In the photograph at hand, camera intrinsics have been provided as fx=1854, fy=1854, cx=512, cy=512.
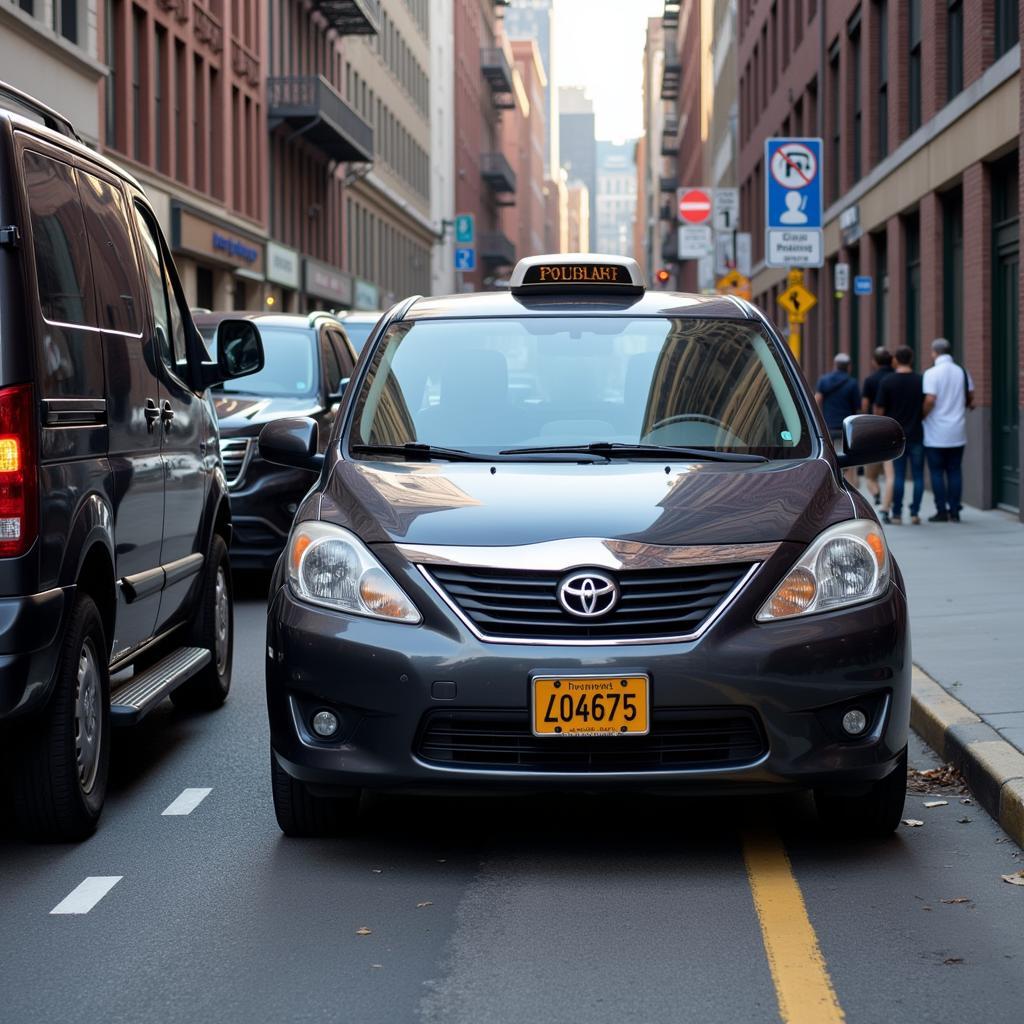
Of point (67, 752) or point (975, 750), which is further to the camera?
point (975, 750)

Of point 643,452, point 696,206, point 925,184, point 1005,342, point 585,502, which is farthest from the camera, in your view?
point 696,206

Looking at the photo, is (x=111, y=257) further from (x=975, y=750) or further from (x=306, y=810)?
(x=975, y=750)

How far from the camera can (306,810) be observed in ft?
19.1

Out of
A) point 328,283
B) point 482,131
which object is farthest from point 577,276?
point 482,131

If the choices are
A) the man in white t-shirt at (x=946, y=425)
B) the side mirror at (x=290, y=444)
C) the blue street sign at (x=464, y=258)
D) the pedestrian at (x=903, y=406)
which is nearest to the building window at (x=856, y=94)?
the pedestrian at (x=903, y=406)

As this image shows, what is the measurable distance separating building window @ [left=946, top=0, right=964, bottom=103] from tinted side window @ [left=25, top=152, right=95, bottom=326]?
17.5 m

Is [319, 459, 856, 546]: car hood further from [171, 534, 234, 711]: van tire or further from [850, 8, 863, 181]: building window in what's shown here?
[850, 8, 863, 181]: building window

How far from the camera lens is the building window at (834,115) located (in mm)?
33188

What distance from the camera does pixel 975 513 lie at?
1972 cm

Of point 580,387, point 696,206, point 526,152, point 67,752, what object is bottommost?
point 67,752

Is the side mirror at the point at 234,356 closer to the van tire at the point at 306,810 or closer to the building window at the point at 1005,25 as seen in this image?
the van tire at the point at 306,810

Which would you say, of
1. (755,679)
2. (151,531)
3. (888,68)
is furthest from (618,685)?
(888,68)

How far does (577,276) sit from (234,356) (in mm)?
1718

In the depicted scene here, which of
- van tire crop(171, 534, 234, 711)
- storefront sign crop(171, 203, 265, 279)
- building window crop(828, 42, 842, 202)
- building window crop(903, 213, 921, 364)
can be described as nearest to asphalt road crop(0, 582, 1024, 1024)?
van tire crop(171, 534, 234, 711)
